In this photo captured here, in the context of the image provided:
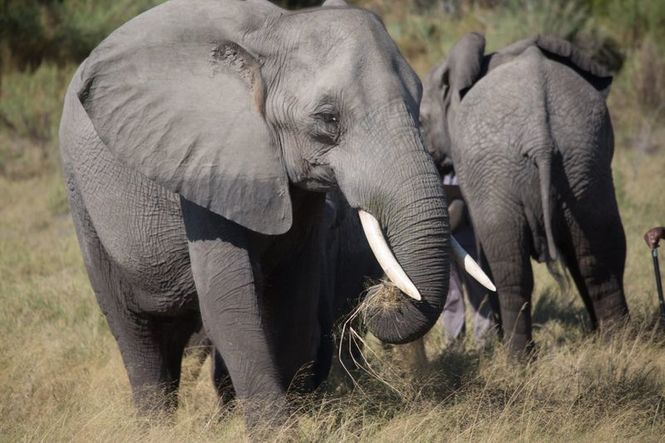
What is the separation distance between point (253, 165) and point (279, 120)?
0.18 meters

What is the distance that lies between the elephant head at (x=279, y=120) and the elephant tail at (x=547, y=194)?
2.07m

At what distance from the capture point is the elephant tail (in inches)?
239

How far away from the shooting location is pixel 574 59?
6.82m

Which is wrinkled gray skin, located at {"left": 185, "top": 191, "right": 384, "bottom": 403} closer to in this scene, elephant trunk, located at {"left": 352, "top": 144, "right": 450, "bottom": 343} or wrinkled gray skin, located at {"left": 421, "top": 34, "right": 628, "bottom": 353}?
wrinkled gray skin, located at {"left": 421, "top": 34, "right": 628, "bottom": 353}

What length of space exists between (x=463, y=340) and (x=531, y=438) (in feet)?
6.69

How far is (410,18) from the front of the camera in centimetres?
1853

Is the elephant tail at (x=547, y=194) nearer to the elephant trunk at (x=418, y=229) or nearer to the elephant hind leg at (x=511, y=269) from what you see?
the elephant hind leg at (x=511, y=269)

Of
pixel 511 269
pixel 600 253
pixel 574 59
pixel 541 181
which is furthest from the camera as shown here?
pixel 574 59

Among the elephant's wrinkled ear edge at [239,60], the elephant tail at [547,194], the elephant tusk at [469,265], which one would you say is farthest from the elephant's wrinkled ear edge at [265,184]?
the elephant tail at [547,194]

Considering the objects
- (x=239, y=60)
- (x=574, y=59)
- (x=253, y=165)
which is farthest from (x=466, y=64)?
(x=253, y=165)

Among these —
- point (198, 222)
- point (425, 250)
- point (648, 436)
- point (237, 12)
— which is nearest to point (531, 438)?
point (648, 436)

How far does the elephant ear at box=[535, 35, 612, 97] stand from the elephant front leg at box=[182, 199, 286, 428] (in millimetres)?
3061

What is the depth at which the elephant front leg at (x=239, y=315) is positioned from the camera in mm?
4289

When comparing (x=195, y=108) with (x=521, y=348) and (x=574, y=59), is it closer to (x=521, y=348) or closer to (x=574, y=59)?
(x=521, y=348)
